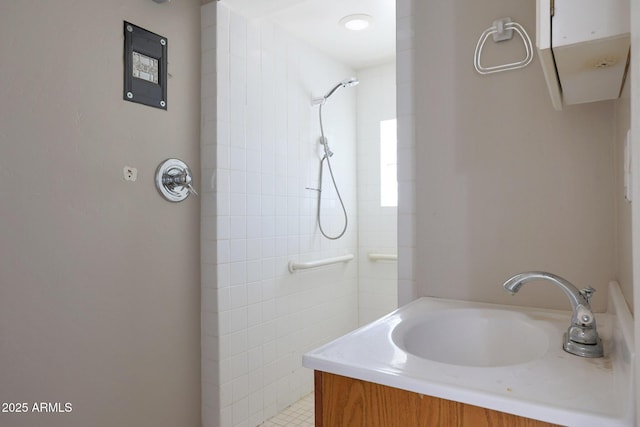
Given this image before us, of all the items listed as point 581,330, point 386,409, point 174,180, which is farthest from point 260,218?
point 581,330

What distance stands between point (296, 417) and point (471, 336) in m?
1.28

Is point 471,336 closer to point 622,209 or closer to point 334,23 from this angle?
point 622,209

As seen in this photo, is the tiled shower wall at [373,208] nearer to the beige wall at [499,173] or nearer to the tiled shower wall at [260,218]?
the tiled shower wall at [260,218]

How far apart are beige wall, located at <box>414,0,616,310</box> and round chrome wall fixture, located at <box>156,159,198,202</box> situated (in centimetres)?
96

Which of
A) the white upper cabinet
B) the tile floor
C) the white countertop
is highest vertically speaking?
the white upper cabinet

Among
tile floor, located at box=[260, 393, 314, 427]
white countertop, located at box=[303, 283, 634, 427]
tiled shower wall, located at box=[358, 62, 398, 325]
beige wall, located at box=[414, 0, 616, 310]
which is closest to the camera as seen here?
white countertop, located at box=[303, 283, 634, 427]

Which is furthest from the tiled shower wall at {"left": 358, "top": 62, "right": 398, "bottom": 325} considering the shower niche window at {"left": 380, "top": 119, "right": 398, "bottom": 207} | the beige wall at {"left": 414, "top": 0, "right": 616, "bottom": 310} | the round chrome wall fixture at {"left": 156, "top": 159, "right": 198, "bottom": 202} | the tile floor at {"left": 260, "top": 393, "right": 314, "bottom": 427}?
the round chrome wall fixture at {"left": 156, "top": 159, "right": 198, "bottom": 202}

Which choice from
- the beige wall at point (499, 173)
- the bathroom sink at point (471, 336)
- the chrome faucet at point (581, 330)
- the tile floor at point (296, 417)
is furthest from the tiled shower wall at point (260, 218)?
the chrome faucet at point (581, 330)

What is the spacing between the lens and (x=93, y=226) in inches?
55.8

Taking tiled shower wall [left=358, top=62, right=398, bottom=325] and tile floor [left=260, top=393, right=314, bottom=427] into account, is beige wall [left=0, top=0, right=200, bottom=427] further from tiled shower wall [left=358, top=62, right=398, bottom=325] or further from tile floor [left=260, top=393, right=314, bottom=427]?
tiled shower wall [left=358, top=62, right=398, bottom=325]

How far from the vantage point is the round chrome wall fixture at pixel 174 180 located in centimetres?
163

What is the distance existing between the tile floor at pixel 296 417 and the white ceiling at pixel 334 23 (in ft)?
6.54

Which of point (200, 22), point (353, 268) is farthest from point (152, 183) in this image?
point (353, 268)

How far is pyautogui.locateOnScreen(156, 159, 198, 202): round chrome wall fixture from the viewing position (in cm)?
163
